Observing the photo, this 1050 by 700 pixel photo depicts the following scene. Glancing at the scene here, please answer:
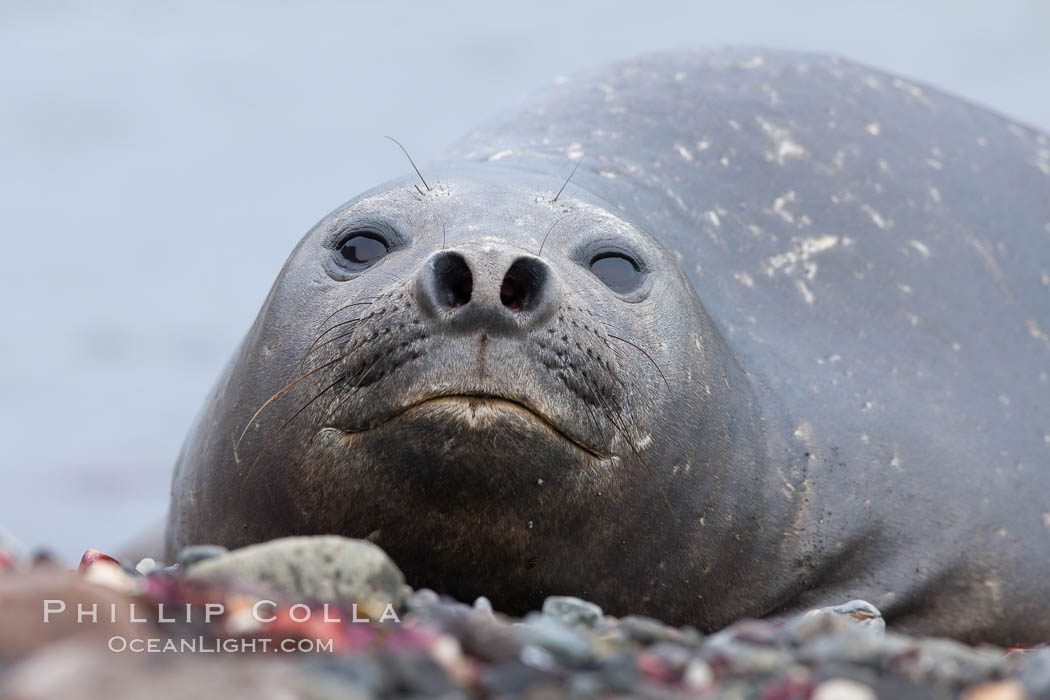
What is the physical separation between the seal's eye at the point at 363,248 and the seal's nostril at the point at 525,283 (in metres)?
0.71

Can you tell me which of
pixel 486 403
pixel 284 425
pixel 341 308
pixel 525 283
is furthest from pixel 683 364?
pixel 284 425

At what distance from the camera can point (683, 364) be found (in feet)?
14.3

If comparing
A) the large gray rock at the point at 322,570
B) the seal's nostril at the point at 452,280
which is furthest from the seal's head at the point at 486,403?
the large gray rock at the point at 322,570

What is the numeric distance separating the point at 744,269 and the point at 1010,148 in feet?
5.89

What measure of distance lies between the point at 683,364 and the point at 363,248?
97 cm

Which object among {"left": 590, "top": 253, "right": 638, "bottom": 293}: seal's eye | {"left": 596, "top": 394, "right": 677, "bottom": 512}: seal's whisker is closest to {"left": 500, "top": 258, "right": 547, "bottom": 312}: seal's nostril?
{"left": 596, "top": 394, "right": 677, "bottom": 512}: seal's whisker

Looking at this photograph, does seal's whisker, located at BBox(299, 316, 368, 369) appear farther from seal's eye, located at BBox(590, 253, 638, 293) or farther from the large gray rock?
the large gray rock

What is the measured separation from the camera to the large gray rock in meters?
2.88

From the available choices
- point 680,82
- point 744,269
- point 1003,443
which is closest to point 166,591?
point 744,269

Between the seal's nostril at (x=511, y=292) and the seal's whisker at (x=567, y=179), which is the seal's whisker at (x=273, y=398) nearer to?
the seal's nostril at (x=511, y=292)

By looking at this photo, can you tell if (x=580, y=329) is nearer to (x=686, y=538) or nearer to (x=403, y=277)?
(x=403, y=277)

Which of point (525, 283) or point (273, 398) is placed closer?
point (525, 283)

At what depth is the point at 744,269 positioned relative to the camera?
5.30 metres

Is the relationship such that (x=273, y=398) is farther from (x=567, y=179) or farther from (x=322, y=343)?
(x=567, y=179)
